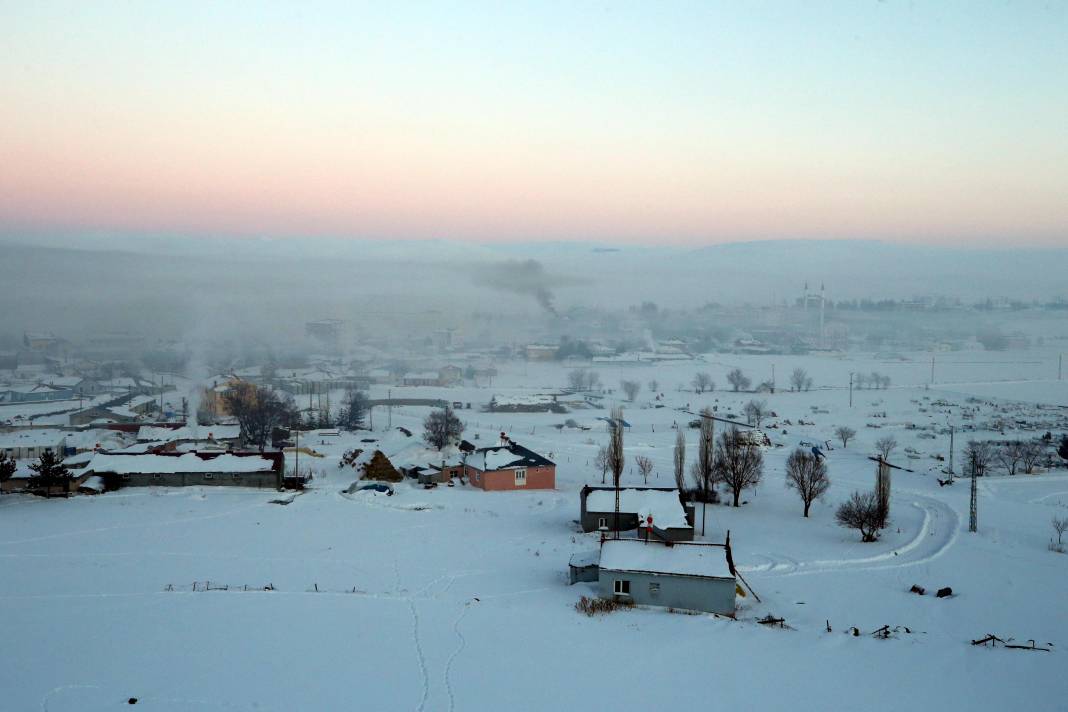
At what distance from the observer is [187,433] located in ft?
75.5

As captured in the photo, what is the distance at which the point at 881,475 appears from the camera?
14180 mm

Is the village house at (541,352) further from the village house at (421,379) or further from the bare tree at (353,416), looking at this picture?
the bare tree at (353,416)

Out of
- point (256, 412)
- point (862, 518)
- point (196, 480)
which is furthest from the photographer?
point (256, 412)

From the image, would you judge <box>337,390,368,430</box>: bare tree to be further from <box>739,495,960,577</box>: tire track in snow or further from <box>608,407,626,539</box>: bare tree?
<box>739,495,960,577</box>: tire track in snow

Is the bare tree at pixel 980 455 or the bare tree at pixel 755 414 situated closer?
the bare tree at pixel 980 455

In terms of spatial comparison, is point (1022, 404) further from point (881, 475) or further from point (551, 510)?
point (551, 510)

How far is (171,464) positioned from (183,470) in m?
0.39

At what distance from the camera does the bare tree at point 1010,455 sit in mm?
20722

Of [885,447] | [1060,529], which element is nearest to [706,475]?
[1060,529]

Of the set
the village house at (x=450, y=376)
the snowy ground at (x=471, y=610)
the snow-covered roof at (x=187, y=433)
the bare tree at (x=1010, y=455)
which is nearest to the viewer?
the snowy ground at (x=471, y=610)

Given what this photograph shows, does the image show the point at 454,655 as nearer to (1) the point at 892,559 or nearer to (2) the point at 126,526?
(1) the point at 892,559

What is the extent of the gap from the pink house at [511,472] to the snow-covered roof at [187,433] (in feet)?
32.5

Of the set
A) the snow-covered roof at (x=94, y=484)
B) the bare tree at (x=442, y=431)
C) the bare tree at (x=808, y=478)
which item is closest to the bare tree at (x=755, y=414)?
the bare tree at (x=442, y=431)

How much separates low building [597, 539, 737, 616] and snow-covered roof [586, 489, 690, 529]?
3.21m
